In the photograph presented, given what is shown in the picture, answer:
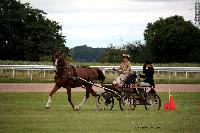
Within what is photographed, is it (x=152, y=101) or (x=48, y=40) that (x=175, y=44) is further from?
(x=152, y=101)

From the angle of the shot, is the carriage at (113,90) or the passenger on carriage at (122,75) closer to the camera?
the carriage at (113,90)

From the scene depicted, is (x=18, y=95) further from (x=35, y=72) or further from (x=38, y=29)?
(x=38, y=29)

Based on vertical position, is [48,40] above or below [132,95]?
above

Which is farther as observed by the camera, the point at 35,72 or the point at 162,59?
the point at 162,59

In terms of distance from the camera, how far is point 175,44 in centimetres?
9550

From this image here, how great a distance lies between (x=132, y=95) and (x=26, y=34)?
68393 millimetres

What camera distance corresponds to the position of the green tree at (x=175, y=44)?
308 ft

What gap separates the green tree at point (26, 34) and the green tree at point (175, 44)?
12090mm

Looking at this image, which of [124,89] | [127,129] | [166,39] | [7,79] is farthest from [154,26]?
[127,129]

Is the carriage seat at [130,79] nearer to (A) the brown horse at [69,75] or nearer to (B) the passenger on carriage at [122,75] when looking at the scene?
(B) the passenger on carriage at [122,75]

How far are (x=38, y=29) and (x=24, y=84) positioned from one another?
51670 millimetres

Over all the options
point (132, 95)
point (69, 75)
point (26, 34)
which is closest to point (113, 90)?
point (132, 95)

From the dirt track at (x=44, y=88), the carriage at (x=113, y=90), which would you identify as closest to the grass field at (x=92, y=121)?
the carriage at (x=113, y=90)

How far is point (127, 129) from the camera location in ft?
55.2
